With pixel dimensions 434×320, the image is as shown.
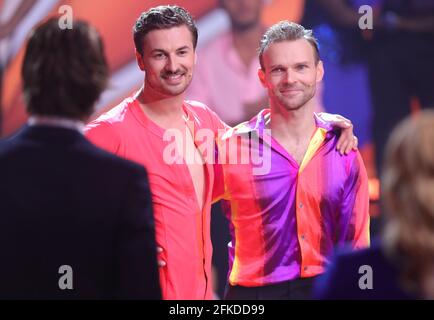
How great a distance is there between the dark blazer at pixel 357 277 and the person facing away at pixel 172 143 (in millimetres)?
1317

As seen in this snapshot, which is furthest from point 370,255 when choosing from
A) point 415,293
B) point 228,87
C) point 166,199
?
point 228,87

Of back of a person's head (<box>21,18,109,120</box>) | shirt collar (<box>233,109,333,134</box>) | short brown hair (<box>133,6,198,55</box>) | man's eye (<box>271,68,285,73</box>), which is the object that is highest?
short brown hair (<box>133,6,198,55</box>)

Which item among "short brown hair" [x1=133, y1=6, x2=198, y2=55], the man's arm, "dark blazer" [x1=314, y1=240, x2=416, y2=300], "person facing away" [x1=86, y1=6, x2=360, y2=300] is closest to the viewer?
"dark blazer" [x1=314, y1=240, x2=416, y2=300]

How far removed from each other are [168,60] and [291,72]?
1.25ft

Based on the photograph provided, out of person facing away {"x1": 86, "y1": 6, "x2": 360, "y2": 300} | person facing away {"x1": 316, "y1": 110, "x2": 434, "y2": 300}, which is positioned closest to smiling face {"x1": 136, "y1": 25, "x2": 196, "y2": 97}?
person facing away {"x1": 86, "y1": 6, "x2": 360, "y2": 300}

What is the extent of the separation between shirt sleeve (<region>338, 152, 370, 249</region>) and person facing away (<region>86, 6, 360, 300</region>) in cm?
9

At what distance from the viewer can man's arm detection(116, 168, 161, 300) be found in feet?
5.59

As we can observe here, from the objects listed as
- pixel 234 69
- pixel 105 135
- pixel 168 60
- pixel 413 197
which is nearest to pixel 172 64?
pixel 168 60

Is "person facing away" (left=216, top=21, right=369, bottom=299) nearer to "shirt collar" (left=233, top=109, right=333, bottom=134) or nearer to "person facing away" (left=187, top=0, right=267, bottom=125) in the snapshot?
"shirt collar" (left=233, top=109, right=333, bottom=134)

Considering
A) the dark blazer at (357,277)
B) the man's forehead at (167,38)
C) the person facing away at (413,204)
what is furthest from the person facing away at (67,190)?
the man's forehead at (167,38)

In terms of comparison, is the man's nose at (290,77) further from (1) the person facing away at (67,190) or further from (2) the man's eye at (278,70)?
(1) the person facing away at (67,190)

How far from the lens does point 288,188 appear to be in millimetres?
2785

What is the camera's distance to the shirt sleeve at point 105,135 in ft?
8.89

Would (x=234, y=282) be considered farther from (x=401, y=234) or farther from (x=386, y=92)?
(x=401, y=234)
